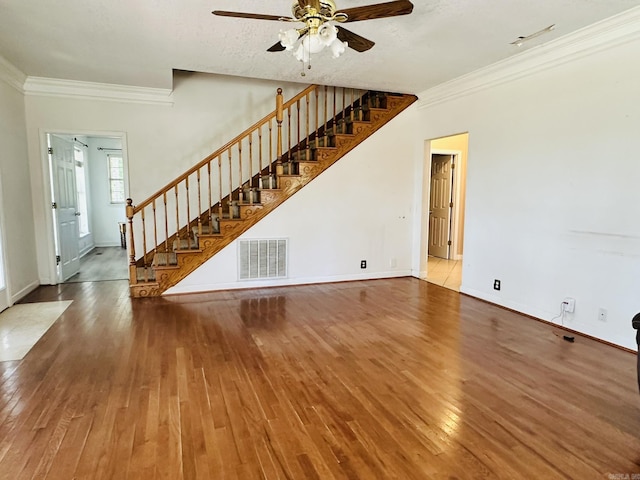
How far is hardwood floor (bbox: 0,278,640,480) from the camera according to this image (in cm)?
185

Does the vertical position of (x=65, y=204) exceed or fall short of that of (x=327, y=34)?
it falls short

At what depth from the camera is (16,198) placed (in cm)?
454

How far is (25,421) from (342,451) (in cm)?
182

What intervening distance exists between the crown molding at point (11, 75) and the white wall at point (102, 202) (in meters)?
4.10

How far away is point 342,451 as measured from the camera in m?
1.93

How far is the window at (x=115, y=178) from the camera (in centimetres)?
891

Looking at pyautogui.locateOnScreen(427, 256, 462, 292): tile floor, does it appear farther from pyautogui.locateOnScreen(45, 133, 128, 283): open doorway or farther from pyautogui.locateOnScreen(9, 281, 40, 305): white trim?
pyautogui.locateOnScreen(9, 281, 40, 305): white trim

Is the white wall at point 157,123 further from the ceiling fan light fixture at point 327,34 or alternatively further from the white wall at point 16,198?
the ceiling fan light fixture at point 327,34

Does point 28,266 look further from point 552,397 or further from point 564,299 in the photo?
point 564,299

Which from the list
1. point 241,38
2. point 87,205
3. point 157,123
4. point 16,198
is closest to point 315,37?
point 241,38

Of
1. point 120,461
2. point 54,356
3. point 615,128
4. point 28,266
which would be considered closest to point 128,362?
point 54,356

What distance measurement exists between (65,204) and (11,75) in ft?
6.36

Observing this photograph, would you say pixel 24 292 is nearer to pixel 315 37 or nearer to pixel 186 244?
pixel 186 244

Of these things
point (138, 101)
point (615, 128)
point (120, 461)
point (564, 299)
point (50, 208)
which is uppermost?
point (138, 101)
